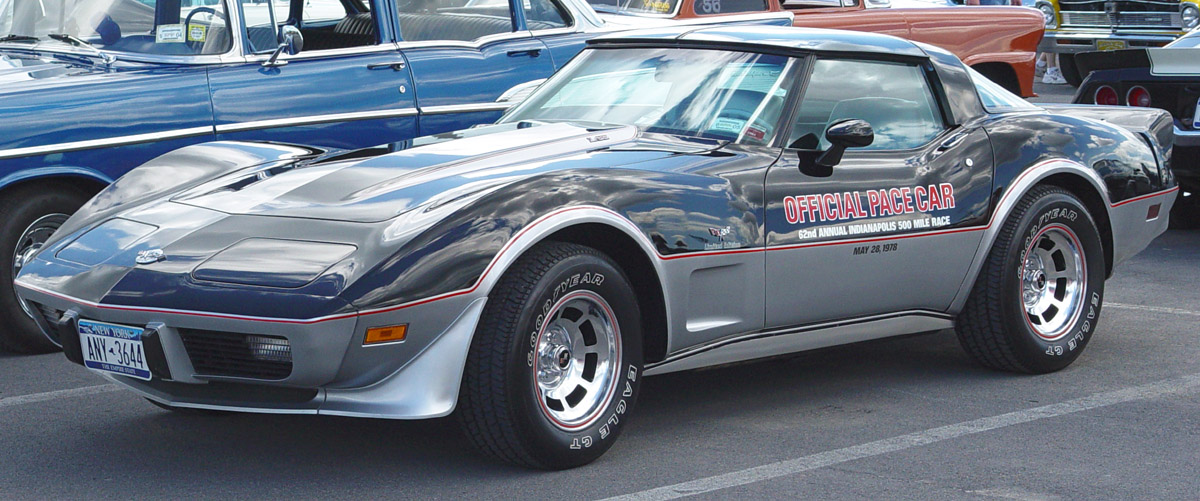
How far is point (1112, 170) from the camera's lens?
5.72 metres

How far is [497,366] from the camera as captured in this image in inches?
154

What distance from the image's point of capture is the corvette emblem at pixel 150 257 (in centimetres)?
400

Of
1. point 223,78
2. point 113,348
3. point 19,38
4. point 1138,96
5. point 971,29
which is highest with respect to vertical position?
point 19,38

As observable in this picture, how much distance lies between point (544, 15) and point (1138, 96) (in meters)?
3.56

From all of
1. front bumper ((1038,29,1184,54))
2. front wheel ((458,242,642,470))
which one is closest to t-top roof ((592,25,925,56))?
front wheel ((458,242,642,470))

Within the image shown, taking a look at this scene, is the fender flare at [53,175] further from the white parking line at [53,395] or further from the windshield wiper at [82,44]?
the white parking line at [53,395]

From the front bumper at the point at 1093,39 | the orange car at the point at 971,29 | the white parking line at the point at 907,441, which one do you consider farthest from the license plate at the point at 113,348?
the front bumper at the point at 1093,39

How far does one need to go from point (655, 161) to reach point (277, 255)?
127cm

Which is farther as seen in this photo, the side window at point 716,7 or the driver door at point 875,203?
the side window at point 716,7

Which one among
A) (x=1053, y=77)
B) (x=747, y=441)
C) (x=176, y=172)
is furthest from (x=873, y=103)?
(x=1053, y=77)

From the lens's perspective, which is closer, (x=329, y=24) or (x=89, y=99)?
(x=89, y=99)

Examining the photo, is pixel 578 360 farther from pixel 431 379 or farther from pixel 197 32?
pixel 197 32

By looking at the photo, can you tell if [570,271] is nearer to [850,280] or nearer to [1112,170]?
[850,280]

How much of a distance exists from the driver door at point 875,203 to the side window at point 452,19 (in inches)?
113
